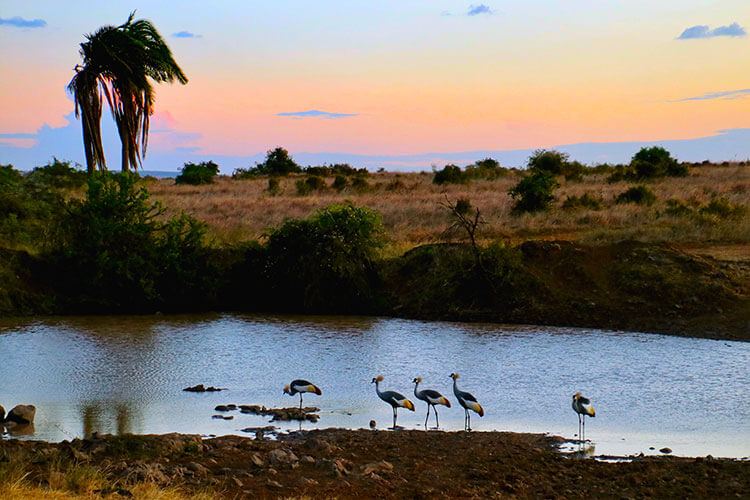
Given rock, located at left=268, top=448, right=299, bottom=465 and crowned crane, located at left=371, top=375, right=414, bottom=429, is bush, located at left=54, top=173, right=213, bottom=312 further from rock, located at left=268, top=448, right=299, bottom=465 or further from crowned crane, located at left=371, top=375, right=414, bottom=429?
rock, located at left=268, top=448, right=299, bottom=465

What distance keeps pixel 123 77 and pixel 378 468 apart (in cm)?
750

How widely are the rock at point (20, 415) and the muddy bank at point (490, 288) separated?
29.5 feet

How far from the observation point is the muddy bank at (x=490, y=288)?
56.6 feet

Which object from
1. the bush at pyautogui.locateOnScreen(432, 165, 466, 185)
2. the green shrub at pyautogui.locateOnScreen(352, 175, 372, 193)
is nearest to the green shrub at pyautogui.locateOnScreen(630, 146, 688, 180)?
the bush at pyautogui.locateOnScreen(432, 165, 466, 185)

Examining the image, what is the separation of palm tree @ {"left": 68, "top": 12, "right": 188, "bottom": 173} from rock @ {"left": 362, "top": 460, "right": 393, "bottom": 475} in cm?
704

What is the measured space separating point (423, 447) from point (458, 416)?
1.82m

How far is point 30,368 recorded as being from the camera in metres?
13.3

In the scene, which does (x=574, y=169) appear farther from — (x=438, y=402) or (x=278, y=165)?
(x=438, y=402)

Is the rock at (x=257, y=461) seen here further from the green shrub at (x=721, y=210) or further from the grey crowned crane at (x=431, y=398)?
the green shrub at (x=721, y=210)

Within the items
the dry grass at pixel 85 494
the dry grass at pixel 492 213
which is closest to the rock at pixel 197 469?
the dry grass at pixel 85 494

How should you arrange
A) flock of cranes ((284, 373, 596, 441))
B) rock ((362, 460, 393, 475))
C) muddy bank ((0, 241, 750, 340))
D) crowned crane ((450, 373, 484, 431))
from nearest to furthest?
rock ((362, 460, 393, 475)) < flock of cranes ((284, 373, 596, 441)) < crowned crane ((450, 373, 484, 431)) < muddy bank ((0, 241, 750, 340))

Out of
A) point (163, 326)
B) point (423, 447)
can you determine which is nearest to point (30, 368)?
point (163, 326)

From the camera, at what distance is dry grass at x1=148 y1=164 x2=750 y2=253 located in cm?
2433

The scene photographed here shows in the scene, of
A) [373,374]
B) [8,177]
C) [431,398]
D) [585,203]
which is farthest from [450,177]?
[431,398]
